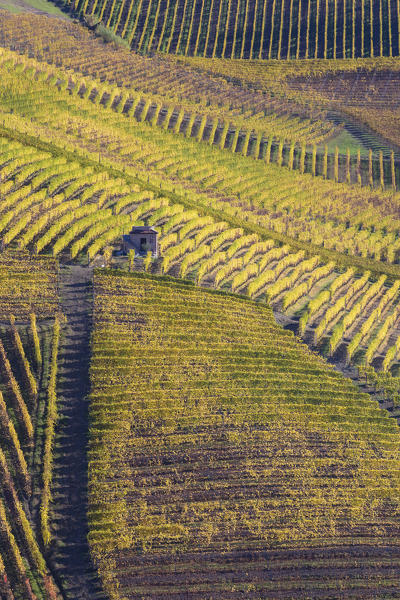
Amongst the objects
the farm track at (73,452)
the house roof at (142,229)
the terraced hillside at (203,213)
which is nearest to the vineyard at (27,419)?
the farm track at (73,452)

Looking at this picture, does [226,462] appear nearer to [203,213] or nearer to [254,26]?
[203,213]

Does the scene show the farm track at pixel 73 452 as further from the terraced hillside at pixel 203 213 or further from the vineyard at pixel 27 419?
the terraced hillside at pixel 203 213

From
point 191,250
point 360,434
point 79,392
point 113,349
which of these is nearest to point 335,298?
point 191,250

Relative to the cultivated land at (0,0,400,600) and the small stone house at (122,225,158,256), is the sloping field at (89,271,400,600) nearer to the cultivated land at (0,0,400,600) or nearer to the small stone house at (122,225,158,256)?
the cultivated land at (0,0,400,600)

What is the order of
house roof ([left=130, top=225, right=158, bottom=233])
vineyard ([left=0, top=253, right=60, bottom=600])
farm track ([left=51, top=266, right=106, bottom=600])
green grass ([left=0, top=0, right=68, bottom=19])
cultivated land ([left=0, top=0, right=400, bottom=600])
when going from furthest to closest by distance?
green grass ([left=0, top=0, right=68, bottom=19])
house roof ([left=130, top=225, right=158, bottom=233])
cultivated land ([left=0, top=0, right=400, bottom=600])
farm track ([left=51, top=266, right=106, bottom=600])
vineyard ([left=0, top=253, right=60, bottom=600])

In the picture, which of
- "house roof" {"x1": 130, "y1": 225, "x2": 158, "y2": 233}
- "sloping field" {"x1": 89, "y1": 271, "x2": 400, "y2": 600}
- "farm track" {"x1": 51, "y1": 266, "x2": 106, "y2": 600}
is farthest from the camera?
"house roof" {"x1": 130, "y1": 225, "x2": 158, "y2": 233}

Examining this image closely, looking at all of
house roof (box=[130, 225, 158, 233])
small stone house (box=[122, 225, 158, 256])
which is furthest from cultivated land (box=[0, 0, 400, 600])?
house roof (box=[130, 225, 158, 233])

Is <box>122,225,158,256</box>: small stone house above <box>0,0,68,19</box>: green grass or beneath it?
beneath
